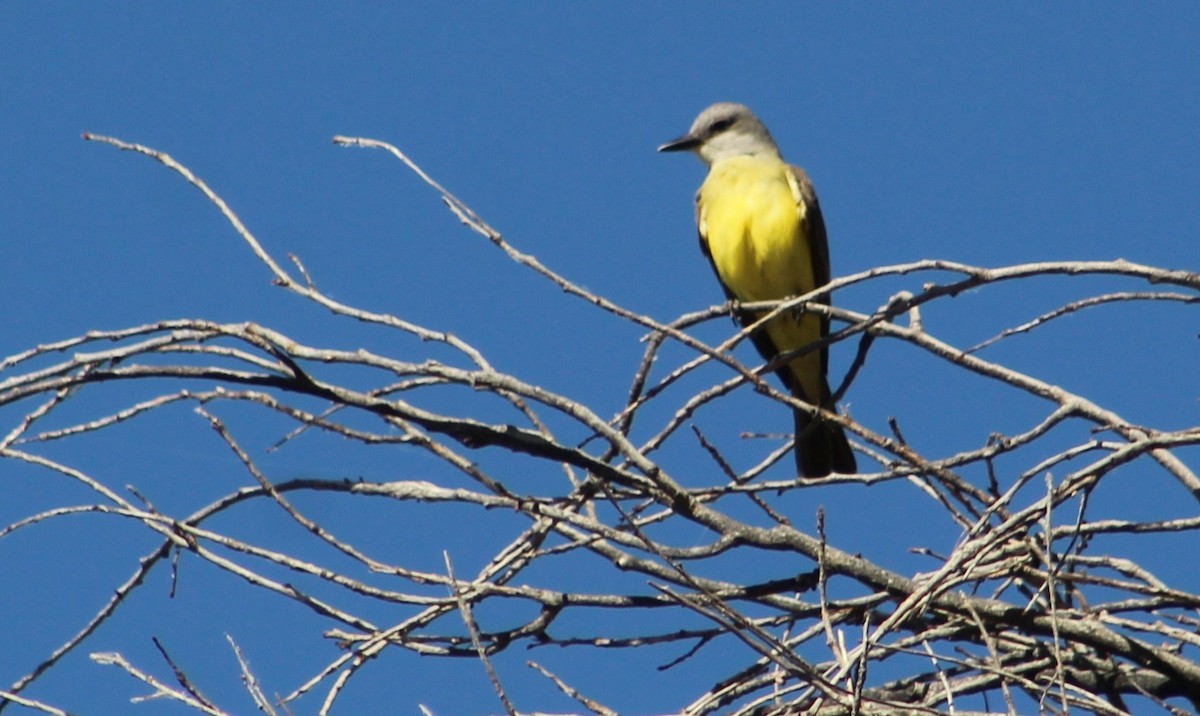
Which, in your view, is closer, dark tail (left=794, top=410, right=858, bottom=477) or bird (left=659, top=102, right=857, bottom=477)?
dark tail (left=794, top=410, right=858, bottom=477)

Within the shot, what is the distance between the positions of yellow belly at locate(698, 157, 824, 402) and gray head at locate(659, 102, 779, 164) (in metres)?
0.58

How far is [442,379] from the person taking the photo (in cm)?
272

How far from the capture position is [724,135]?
6.88 metres

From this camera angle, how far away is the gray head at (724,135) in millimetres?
6789

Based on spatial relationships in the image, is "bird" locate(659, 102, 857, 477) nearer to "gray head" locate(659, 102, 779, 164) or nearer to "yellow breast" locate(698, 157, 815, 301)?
"yellow breast" locate(698, 157, 815, 301)

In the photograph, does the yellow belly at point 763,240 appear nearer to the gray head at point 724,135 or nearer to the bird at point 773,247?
the bird at point 773,247

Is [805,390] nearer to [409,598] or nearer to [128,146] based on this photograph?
[409,598]

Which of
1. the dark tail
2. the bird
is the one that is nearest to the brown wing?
the bird

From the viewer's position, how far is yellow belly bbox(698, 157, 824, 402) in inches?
230

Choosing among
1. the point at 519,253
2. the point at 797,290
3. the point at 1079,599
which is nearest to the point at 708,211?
the point at 797,290

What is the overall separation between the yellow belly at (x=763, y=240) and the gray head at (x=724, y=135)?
23.0 inches

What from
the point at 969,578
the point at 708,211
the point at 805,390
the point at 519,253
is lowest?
the point at 969,578

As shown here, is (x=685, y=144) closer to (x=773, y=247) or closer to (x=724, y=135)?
(x=724, y=135)

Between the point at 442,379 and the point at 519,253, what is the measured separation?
10.6 inches
